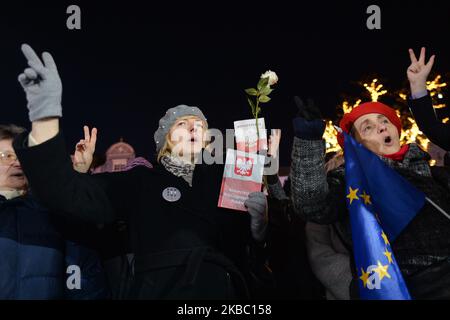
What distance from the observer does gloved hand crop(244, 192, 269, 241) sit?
238cm

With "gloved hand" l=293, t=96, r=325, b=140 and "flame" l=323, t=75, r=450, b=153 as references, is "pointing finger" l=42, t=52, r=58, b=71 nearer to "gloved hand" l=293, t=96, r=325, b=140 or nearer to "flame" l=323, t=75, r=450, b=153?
"gloved hand" l=293, t=96, r=325, b=140

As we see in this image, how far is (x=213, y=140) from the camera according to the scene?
312 cm

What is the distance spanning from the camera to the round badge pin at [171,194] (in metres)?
2.46

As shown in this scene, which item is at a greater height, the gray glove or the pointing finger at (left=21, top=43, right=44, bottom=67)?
the pointing finger at (left=21, top=43, right=44, bottom=67)

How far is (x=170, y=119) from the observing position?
2.91 metres

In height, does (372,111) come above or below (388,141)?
above

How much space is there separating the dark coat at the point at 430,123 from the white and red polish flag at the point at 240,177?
1.37m

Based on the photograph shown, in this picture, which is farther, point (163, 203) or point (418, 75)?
point (418, 75)

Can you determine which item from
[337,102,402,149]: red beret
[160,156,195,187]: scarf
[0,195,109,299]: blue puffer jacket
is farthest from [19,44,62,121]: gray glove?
[337,102,402,149]: red beret

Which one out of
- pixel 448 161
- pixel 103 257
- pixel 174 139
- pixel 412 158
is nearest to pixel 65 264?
pixel 103 257

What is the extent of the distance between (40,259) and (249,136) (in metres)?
1.54

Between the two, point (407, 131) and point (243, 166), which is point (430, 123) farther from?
point (407, 131)

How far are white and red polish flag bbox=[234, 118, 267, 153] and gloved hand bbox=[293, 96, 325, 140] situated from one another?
0.52 m

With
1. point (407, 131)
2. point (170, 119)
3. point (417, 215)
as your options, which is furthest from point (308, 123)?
point (407, 131)
